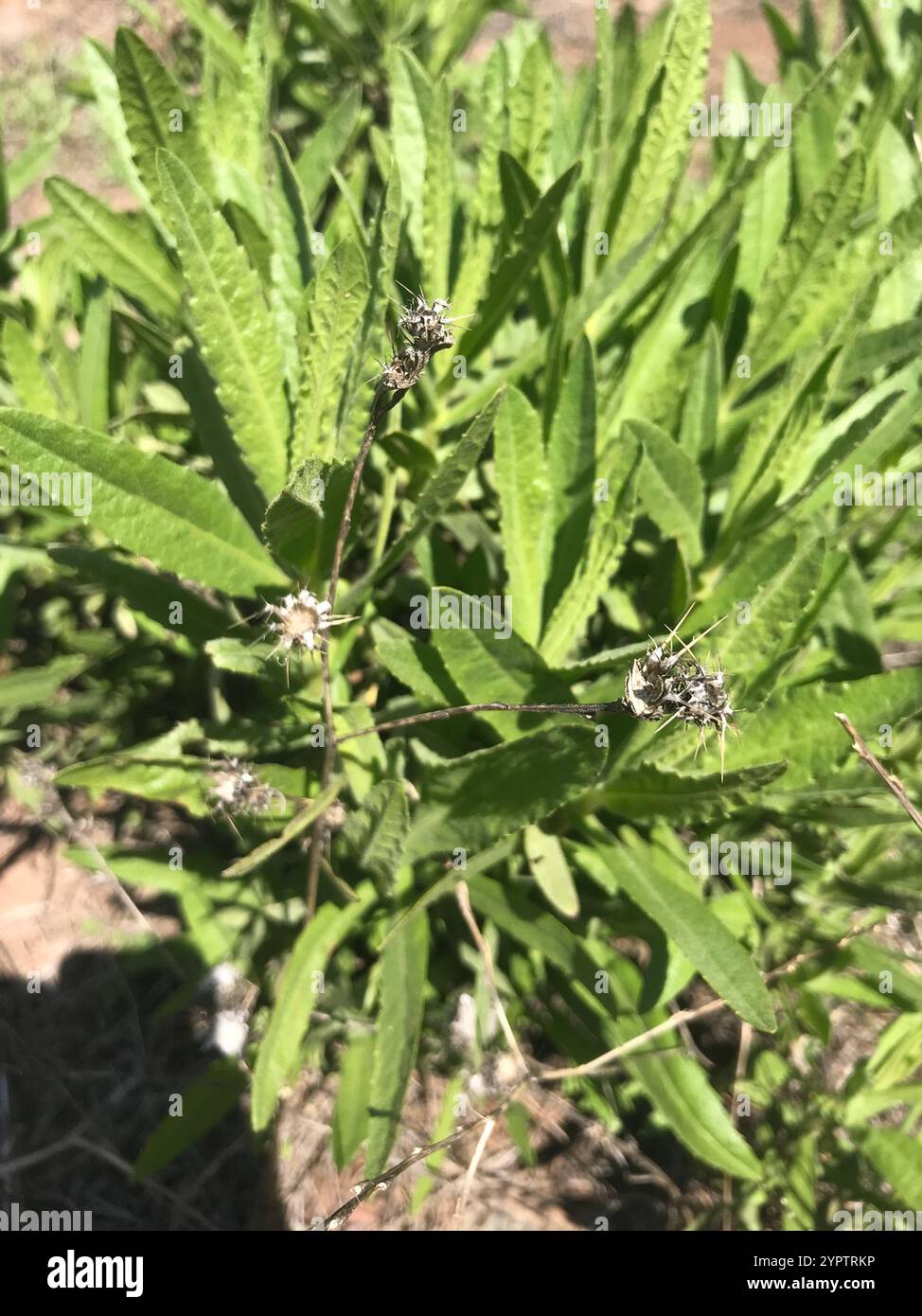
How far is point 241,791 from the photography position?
115 cm

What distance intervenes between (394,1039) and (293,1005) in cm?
16

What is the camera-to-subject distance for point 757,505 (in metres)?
1.41

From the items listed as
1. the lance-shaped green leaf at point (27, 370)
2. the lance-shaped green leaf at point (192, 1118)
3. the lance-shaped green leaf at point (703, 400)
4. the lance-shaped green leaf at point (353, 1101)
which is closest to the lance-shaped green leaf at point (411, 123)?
the lance-shaped green leaf at point (703, 400)

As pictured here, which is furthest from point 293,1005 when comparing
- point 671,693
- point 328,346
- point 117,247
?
point 117,247

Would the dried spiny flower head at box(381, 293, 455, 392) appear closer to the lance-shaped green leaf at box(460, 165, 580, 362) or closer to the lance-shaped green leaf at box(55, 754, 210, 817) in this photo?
the lance-shaped green leaf at box(460, 165, 580, 362)

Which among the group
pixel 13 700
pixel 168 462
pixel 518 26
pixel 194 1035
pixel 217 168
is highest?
pixel 518 26

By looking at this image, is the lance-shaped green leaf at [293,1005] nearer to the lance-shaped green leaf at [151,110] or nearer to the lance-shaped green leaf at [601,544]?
the lance-shaped green leaf at [601,544]

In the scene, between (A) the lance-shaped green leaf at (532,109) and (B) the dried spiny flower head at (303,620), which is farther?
(A) the lance-shaped green leaf at (532,109)

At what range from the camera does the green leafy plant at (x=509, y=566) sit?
Answer: 1.15 m

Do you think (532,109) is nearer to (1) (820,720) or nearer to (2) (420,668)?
(2) (420,668)

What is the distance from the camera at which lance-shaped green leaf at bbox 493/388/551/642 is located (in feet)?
4.05
